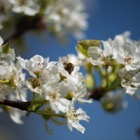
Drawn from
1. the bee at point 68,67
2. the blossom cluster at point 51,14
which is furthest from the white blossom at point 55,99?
Result: the blossom cluster at point 51,14

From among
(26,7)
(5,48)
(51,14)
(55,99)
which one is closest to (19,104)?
(55,99)

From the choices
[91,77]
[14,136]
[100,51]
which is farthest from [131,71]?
[14,136]

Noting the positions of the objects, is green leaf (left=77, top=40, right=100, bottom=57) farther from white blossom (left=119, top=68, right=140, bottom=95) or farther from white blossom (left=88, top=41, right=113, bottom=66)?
white blossom (left=119, top=68, right=140, bottom=95)

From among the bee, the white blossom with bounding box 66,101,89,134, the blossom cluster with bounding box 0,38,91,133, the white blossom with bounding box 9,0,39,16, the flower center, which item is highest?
the white blossom with bounding box 9,0,39,16

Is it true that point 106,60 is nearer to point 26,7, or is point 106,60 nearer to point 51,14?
point 26,7

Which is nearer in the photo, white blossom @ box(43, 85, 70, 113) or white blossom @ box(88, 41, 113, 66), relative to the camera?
white blossom @ box(43, 85, 70, 113)

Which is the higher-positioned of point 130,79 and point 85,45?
point 85,45

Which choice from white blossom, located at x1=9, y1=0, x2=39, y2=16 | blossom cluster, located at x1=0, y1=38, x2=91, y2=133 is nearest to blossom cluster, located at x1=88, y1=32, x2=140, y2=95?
blossom cluster, located at x1=0, y1=38, x2=91, y2=133

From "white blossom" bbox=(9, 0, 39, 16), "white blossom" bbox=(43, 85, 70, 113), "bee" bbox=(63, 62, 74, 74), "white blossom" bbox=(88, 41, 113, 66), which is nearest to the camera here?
"white blossom" bbox=(43, 85, 70, 113)
